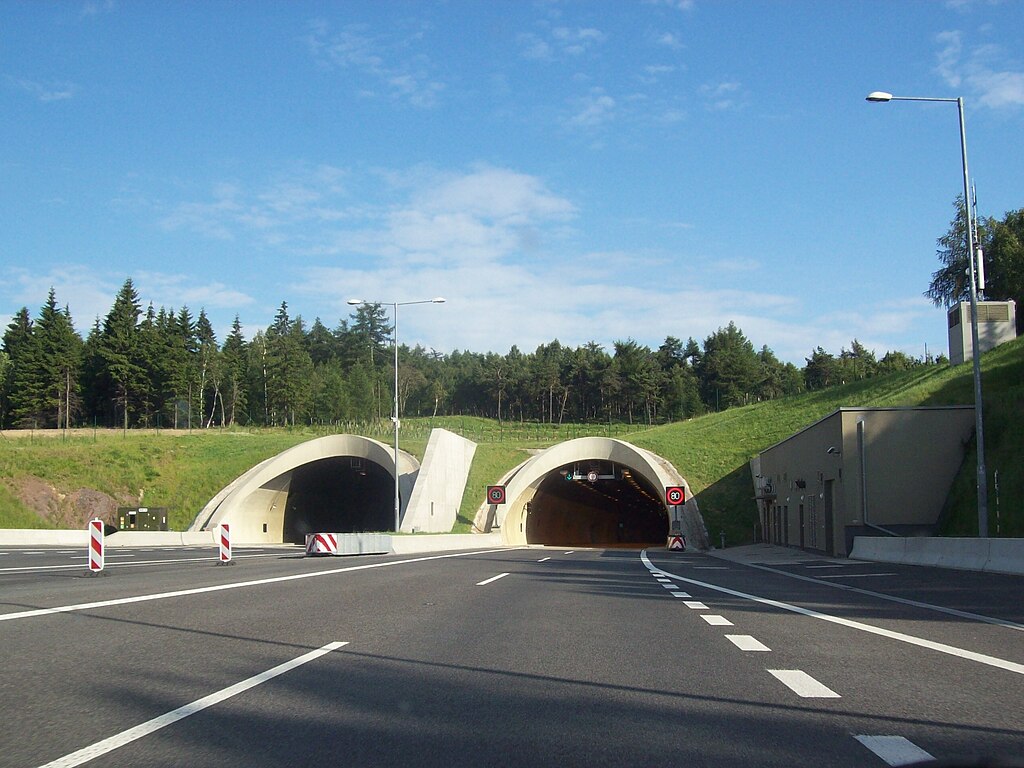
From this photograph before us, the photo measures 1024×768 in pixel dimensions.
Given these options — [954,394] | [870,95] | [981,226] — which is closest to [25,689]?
[870,95]

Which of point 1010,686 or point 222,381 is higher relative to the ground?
point 222,381

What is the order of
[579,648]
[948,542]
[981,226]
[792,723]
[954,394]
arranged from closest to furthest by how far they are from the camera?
[792,723], [579,648], [948,542], [954,394], [981,226]

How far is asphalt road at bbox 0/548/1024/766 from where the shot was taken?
5.36 meters

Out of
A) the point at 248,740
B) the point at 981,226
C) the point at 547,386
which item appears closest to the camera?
the point at 248,740

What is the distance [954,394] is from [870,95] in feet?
84.0

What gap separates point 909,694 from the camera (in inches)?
273

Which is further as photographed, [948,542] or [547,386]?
[547,386]

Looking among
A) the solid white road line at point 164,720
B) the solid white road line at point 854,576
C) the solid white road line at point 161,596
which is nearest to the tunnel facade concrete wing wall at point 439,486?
the solid white road line at point 854,576

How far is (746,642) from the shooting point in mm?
9812

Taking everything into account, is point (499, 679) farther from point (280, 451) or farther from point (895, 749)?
point (280, 451)

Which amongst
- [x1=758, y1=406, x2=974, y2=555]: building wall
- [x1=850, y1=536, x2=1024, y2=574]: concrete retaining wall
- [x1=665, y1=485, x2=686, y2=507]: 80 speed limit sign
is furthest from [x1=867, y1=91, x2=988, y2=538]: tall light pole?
[x1=665, y1=485, x2=686, y2=507]: 80 speed limit sign

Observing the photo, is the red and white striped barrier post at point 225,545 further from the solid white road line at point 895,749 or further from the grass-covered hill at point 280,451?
the grass-covered hill at point 280,451

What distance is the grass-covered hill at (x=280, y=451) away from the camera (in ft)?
169

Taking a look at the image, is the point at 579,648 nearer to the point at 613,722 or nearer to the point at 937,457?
the point at 613,722
